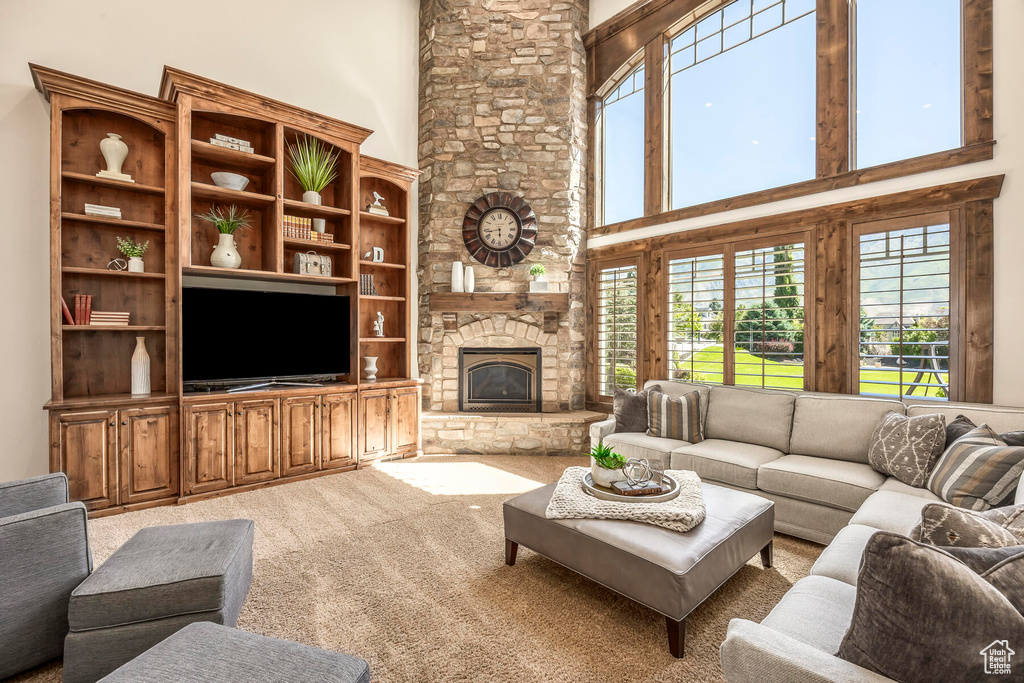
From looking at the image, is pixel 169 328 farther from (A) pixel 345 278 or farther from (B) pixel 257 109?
(B) pixel 257 109

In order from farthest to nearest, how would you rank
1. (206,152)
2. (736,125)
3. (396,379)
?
1. (396,379)
2. (736,125)
3. (206,152)

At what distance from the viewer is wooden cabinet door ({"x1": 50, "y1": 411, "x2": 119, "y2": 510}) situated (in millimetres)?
3027

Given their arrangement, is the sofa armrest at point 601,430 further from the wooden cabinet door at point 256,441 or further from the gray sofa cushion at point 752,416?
the wooden cabinet door at point 256,441

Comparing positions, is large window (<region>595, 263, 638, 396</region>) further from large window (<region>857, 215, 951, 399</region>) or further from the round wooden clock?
large window (<region>857, 215, 951, 399</region>)

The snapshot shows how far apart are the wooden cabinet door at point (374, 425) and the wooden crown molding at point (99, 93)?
275 centimetres

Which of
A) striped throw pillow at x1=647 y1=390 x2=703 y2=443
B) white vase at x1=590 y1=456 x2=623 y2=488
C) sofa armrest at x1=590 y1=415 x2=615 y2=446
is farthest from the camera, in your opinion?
sofa armrest at x1=590 y1=415 x2=615 y2=446

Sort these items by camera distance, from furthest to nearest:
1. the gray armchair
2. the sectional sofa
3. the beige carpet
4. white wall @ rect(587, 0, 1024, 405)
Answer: white wall @ rect(587, 0, 1024, 405) < the beige carpet < the gray armchair < the sectional sofa

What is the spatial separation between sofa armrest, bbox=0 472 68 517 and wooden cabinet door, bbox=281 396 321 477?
1.83 m

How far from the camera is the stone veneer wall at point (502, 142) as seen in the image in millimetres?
5184

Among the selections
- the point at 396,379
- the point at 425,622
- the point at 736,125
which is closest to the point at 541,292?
the point at 396,379

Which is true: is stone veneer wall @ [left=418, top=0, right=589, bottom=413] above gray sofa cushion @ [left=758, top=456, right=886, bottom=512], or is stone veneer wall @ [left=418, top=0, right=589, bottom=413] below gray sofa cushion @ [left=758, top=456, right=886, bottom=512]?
above

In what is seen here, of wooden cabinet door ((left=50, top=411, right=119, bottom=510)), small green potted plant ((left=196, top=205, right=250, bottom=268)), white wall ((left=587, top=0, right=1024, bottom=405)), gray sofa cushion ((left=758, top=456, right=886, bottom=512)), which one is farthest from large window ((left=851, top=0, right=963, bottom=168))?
wooden cabinet door ((left=50, top=411, right=119, bottom=510))

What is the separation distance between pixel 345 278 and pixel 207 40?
235cm

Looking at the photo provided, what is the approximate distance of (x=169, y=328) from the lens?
3555mm
